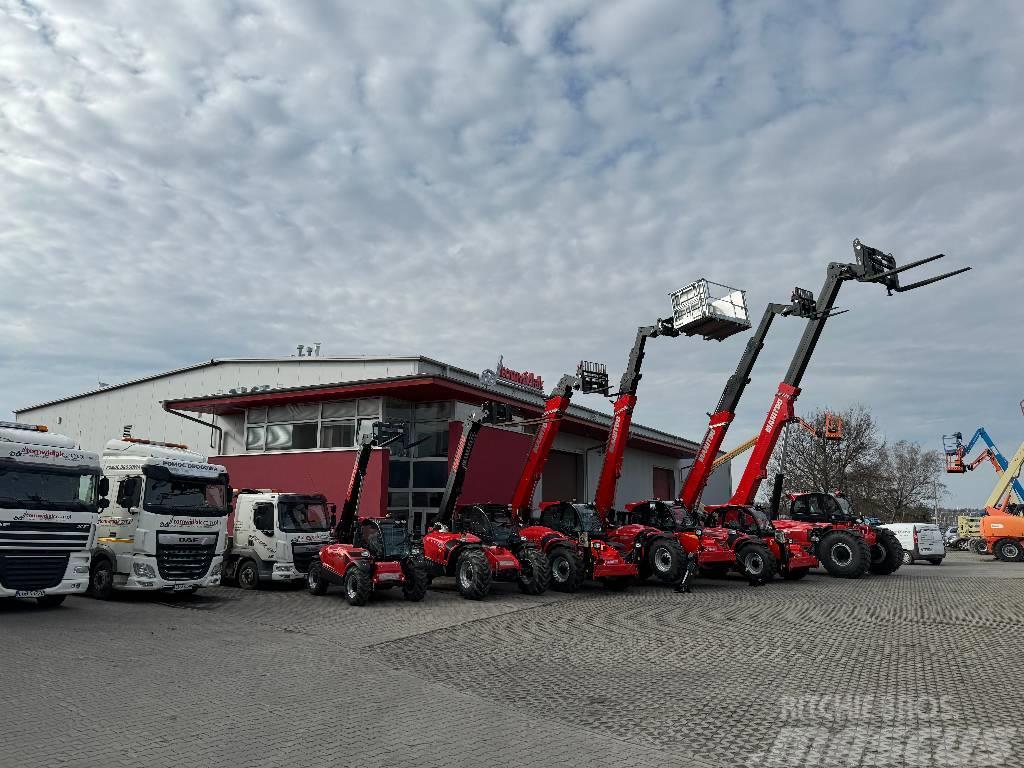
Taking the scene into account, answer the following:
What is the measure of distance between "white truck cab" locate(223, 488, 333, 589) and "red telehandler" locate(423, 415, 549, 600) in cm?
262

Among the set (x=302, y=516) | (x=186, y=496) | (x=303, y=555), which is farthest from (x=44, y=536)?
(x=302, y=516)

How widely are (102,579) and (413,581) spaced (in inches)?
231

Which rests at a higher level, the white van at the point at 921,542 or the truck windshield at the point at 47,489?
the truck windshield at the point at 47,489

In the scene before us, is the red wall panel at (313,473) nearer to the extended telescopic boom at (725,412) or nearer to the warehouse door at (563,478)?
the warehouse door at (563,478)

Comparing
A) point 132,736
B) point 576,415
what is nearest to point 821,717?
point 132,736

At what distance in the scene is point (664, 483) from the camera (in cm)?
3650

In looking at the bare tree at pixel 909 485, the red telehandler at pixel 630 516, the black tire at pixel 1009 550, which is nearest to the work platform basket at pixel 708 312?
the red telehandler at pixel 630 516

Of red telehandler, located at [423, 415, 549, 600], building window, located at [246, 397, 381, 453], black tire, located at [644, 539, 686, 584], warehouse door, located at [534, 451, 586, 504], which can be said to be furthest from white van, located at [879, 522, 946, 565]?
building window, located at [246, 397, 381, 453]

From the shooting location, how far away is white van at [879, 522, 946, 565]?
2681 cm

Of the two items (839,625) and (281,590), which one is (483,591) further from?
(839,625)

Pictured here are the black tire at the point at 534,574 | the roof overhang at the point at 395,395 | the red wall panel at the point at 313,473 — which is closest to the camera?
the black tire at the point at 534,574

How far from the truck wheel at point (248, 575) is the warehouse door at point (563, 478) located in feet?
36.6

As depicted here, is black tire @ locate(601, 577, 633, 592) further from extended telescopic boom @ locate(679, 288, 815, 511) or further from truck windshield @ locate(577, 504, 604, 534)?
extended telescopic boom @ locate(679, 288, 815, 511)

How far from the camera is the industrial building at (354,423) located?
73.1ft
